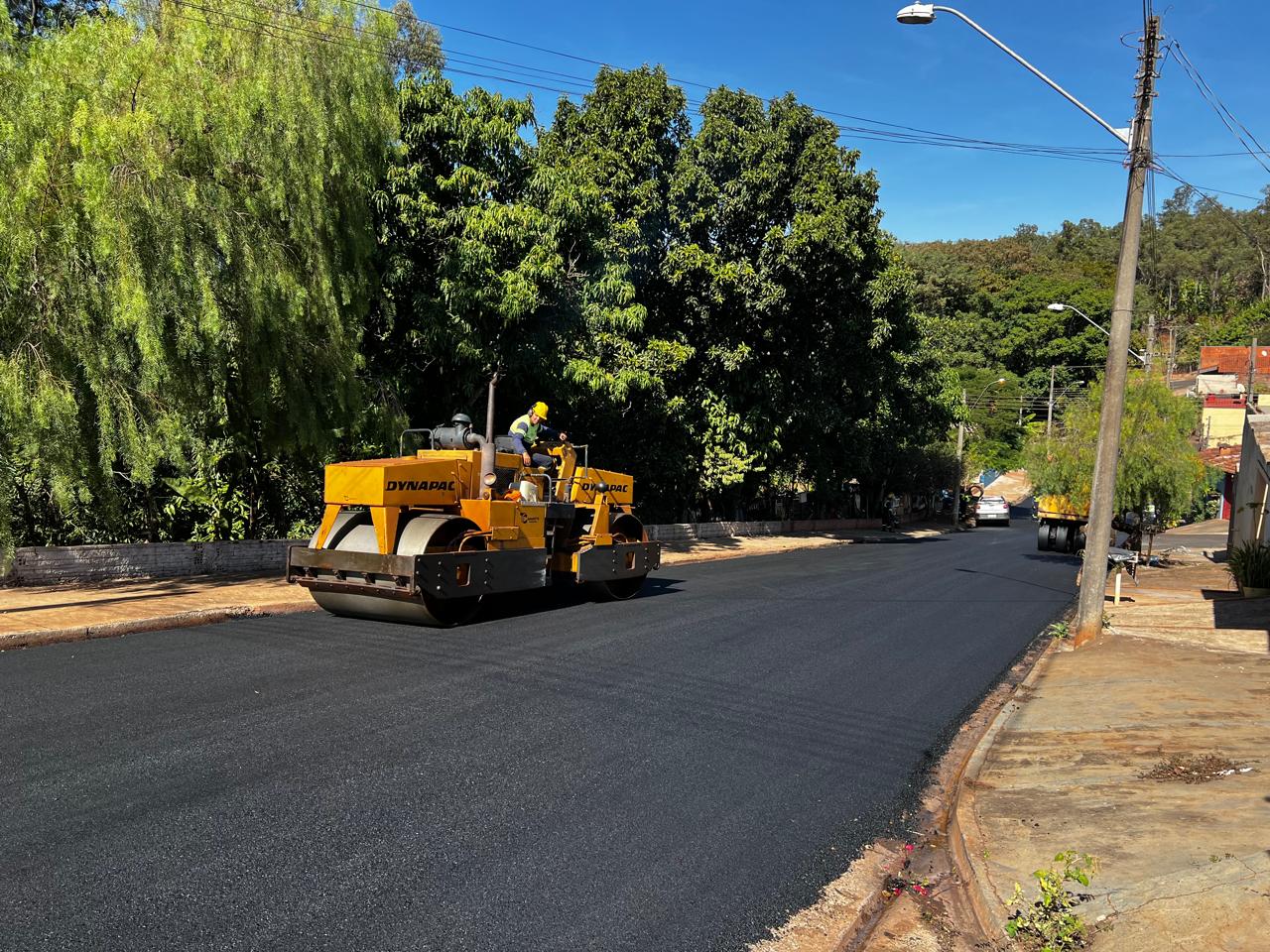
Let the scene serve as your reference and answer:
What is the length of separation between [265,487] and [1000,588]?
1332 centimetres

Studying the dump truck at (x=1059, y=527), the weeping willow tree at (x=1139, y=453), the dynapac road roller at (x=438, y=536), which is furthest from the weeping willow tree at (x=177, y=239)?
the dump truck at (x=1059, y=527)

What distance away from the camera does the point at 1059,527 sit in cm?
2608

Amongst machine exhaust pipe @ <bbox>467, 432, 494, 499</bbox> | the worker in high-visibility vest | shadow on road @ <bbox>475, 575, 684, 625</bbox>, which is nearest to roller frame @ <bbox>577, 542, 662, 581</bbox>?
shadow on road @ <bbox>475, 575, 684, 625</bbox>

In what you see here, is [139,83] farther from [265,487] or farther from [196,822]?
[196,822]

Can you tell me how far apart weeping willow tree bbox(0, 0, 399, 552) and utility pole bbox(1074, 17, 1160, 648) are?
34.5 feet

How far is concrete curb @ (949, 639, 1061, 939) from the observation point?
4.23 m

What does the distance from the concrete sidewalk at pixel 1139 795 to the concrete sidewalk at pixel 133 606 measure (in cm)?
834

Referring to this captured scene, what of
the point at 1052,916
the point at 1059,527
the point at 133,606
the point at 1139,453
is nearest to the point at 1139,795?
the point at 1052,916

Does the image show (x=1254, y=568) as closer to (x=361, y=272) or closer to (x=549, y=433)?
(x=549, y=433)

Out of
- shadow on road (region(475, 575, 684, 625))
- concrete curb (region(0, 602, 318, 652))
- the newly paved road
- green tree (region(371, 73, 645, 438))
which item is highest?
green tree (region(371, 73, 645, 438))

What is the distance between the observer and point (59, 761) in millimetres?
5609

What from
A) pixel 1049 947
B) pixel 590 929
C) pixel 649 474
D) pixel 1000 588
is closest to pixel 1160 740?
pixel 1049 947

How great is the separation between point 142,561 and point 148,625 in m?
3.77

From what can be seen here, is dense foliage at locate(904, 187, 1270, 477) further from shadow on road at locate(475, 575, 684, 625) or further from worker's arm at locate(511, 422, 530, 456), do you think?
worker's arm at locate(511, 422, 530, 456)
